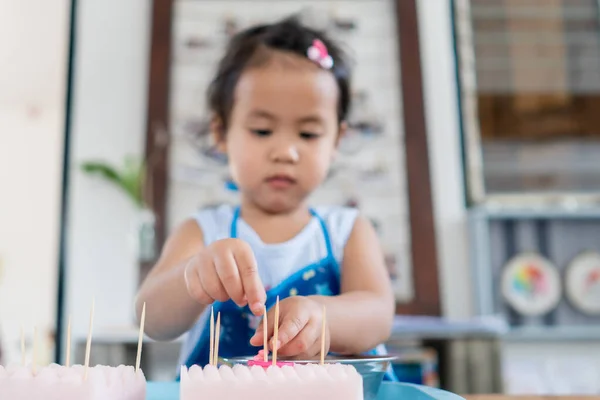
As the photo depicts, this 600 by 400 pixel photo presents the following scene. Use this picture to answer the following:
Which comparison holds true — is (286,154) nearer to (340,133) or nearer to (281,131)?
(281,131)

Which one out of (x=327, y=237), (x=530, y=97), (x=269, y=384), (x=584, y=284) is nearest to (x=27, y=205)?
(x=530, y=97)

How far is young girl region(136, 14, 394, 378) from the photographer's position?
638 mm

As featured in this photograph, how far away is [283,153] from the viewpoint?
71 centimetres

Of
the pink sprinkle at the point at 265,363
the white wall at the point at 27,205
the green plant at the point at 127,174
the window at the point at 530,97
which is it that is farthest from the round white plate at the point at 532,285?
the white wall at the point at 27,205

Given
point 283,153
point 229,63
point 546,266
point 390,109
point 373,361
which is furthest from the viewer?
point 390,109

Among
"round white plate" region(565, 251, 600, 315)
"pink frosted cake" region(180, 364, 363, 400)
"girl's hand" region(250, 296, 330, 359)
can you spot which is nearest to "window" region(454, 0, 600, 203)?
"round white plate" region(565, 251, 600, 315)

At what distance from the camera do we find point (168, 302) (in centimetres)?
60

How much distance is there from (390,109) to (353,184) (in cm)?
35

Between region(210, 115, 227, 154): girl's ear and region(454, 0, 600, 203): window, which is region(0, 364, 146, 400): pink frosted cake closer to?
region(210, 115, 227, 154): girl's ear

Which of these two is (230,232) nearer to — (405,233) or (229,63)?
(229,63)

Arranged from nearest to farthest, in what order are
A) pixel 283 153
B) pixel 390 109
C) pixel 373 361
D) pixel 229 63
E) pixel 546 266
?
pixel 373 361, pixel 283 153, pixel 229 63, pixel 546 266, pixel 390 109

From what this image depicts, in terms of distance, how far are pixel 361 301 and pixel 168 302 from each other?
0.21m

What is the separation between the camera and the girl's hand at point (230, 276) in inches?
17.7

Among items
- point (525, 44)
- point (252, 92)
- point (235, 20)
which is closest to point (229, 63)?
point (252, 92)
